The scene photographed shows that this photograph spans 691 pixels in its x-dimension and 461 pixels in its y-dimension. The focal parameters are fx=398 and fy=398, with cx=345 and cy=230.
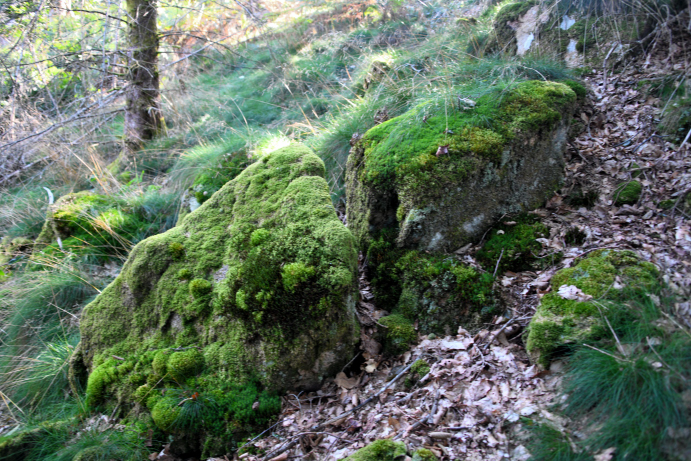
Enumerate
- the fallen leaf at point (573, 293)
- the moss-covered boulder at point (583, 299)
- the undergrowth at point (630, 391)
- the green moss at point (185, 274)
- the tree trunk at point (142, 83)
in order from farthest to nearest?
1. the tree trunk at point (142, 83)
2. the green moss at point (185, 274)
3. the fallen leaf at point (573, 293)
4. the moss-covered boulder at point (583, 299)
5. the undergrowth at point (630, 391)

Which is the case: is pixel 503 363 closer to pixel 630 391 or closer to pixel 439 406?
pixel 439 406

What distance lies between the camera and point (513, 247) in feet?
11.1

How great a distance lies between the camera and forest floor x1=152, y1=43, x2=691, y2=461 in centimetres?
228

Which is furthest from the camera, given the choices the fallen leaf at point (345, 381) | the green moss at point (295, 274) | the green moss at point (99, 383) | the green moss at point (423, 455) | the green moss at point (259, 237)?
the green moss at point (99, 383)

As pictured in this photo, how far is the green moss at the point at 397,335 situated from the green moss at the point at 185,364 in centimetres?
143

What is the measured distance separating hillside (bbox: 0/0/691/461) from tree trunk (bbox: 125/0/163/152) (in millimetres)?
2261

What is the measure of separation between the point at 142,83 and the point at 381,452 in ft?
26.7

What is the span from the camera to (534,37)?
18.8 feet

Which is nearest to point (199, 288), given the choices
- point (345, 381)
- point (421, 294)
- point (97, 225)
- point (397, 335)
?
point (345, 381)

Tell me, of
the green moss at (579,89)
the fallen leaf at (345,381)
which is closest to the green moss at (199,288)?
the fallen leaf at (345,381)

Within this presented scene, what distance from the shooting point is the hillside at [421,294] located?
224 centimetres

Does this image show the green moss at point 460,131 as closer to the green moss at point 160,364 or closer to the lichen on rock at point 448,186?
the lichen on rock at point 448,186

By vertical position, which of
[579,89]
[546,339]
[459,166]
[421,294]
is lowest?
[421,294]

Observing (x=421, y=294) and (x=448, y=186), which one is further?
(x=448, y=186)
